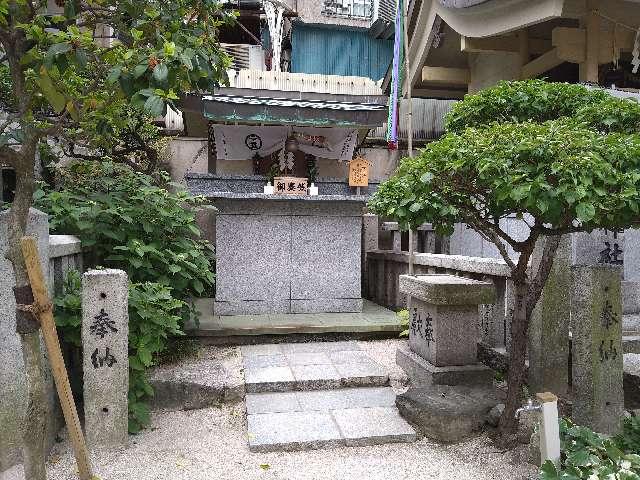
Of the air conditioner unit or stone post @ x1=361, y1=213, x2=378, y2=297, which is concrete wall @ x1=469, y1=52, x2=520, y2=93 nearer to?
stone post @ x1=361, y1=213, x2=378, y2=297

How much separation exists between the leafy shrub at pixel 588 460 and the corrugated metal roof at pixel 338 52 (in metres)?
16.2

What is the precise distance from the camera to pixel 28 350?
274 centimetres

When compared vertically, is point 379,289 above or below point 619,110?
below

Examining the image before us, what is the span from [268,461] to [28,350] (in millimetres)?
2220

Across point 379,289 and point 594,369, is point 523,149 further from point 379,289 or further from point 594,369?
point 379,289

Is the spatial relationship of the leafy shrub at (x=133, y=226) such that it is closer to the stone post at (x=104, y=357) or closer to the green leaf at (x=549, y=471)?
the stone post at (x=104, y=357)

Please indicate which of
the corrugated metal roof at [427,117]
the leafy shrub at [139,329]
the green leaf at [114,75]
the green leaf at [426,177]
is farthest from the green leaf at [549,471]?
the corrugated metal roof at [427,117]

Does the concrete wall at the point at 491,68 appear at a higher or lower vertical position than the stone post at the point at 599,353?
higher

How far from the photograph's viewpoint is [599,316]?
4.12 metres

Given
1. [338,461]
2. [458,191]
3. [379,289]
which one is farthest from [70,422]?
[379,289]

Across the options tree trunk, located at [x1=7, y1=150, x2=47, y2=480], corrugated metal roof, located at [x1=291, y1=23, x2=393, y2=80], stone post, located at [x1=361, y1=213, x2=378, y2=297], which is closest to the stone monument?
tree trunk, located at [x1=7, y1=150, x2=47, y2=480]

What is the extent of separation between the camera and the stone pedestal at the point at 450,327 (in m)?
5.14

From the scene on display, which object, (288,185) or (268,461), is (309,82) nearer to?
(288,185)

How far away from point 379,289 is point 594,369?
6.18 metres
